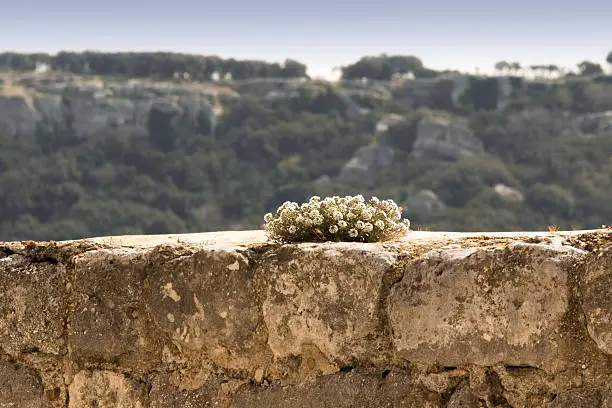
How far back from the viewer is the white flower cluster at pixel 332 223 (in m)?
4.50

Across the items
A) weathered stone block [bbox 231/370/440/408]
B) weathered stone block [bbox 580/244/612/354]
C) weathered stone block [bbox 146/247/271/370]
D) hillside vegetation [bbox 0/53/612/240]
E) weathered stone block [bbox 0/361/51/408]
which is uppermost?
weathered stone block [bbox 580/244/612/354]

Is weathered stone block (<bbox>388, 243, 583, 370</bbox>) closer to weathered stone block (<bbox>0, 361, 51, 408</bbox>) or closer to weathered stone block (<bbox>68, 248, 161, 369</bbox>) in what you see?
weathered stone block (<bbox>68, 248, 161, 369</bbox>)

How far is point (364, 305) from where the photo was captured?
3922mm

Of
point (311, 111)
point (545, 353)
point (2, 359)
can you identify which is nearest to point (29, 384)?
point (2, 359)

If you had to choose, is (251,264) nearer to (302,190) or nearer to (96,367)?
(96,367)

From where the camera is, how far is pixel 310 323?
13.2ft

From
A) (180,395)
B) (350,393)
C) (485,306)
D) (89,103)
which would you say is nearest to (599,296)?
(485,306)

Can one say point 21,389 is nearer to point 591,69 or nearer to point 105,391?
point 105,391

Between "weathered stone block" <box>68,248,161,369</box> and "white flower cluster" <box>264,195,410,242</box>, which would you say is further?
"white flower cluster" <box>264,195,410,242</box>

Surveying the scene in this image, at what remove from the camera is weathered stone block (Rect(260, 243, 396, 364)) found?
3920mm

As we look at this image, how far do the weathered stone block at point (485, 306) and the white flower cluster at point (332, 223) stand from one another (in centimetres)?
70

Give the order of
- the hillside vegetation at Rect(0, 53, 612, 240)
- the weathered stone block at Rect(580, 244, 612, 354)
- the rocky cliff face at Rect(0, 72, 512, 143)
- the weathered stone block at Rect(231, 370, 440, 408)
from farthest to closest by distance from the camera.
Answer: the rocky cliff face at Rect(0, 72, 512, 143) < the hillside vegetation at Rect(0, 53, 612, 240) < the weathered stone block at Rect(231, 370, 440, 408) < the weathered stone block at Rect(580, 244, 612, 354)

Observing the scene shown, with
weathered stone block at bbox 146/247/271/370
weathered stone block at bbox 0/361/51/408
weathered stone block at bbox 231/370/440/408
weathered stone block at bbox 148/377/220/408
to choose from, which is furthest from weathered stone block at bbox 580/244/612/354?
weathered stone block at bbox 0/361/51/408

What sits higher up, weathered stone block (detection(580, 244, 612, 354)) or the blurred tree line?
weathered stone block (detection(580, 244, 612, 354))
